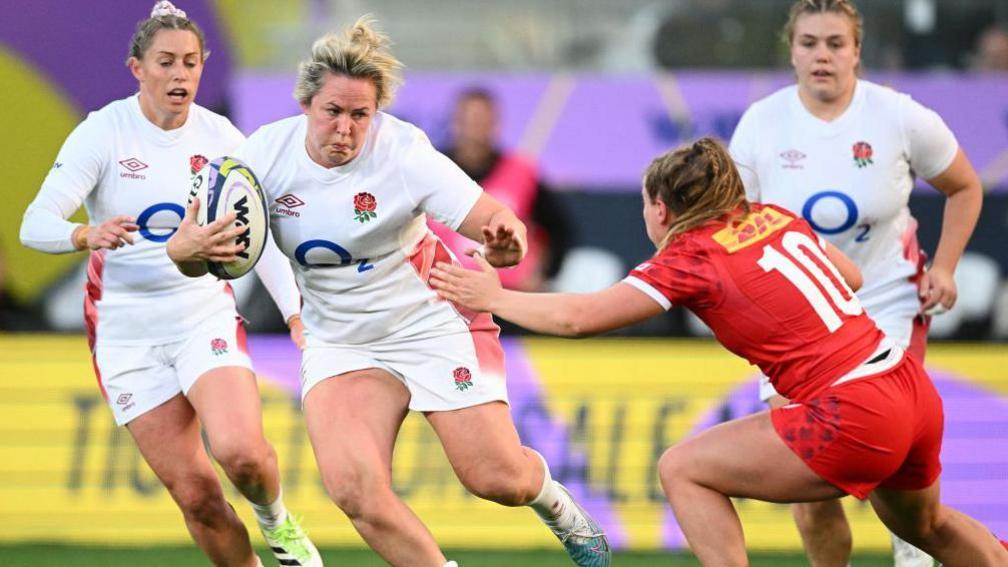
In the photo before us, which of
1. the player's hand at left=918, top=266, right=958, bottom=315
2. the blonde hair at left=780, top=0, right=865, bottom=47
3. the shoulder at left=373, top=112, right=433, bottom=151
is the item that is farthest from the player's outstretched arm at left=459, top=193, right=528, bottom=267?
the player's hand at left=918, top=266, right=958, bottom=315

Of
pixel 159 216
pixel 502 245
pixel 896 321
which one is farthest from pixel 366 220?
pixel 896 321

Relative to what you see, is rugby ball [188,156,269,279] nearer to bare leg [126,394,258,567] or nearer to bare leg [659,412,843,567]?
bare leg [126,394,258,567]

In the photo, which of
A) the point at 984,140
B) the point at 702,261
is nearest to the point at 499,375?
the point at 702,261

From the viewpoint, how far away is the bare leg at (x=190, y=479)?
5.54 m

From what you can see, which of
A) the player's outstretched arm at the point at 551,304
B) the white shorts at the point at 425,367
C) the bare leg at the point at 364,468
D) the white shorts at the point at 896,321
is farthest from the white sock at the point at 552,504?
the player's outstretched arm at the point at 551,304

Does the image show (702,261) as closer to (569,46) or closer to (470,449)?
(470,449)

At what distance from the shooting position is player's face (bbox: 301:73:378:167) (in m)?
4.95

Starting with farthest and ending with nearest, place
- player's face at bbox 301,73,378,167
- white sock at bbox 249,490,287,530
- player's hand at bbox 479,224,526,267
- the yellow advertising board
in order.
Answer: the yellow advertising board → white sock at bbox 249,490,287,530 → player's face at bbox 301,73,378,167 → player's hand at bbox 479,224,526,267

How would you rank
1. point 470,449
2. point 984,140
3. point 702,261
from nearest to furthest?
point 702,261 < point 470,449 < point 984,140

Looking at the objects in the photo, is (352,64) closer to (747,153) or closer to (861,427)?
(747,153)

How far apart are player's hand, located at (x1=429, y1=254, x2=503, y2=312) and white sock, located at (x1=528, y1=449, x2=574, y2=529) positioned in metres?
1.01

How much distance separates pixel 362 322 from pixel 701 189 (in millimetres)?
1312

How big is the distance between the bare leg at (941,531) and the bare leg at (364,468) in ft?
4.86

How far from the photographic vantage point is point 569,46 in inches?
350
